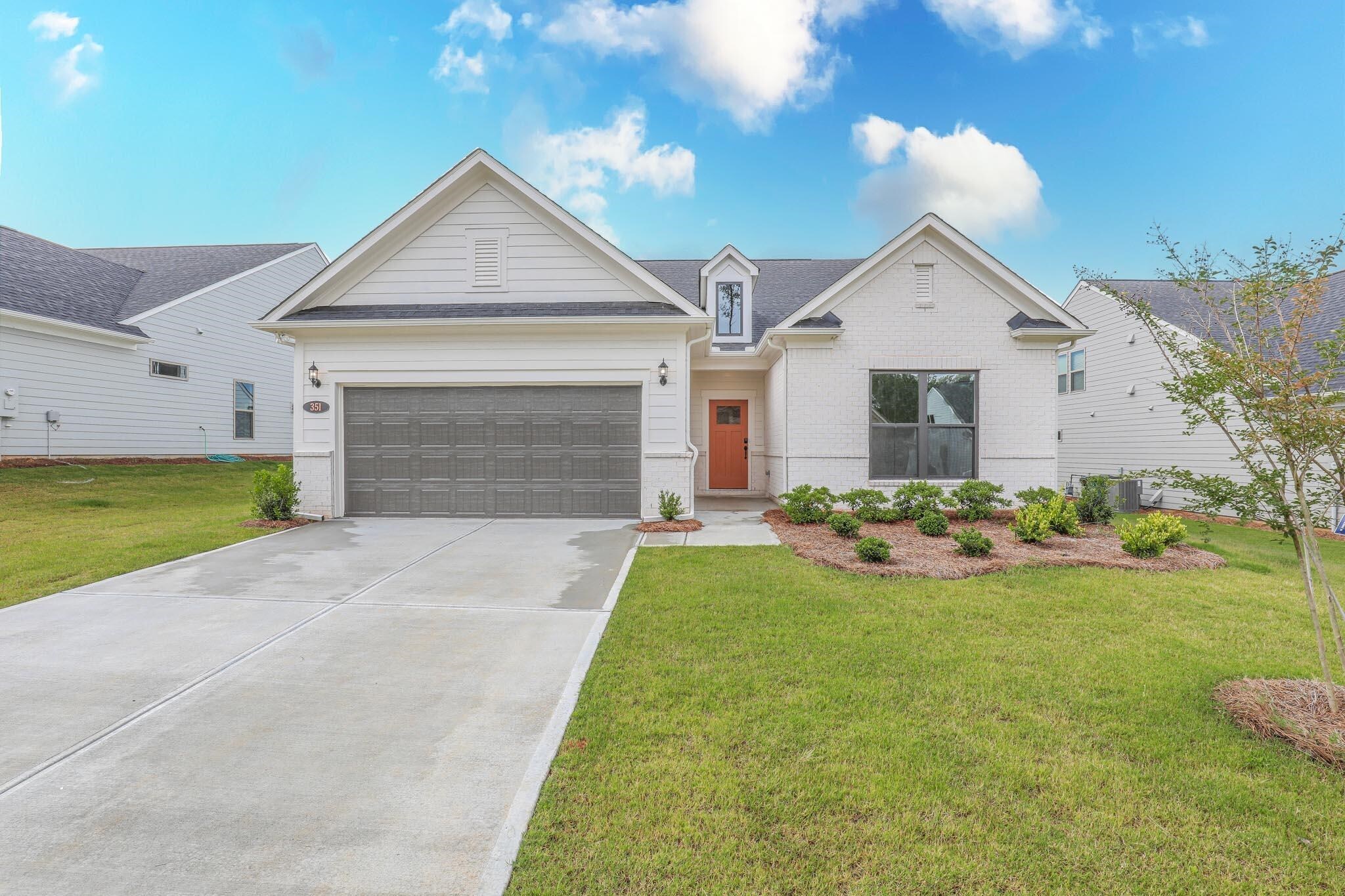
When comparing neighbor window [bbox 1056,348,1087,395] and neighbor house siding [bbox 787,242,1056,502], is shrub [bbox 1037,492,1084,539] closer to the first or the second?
neighbor house siding [bbox 787,242,1056,502]

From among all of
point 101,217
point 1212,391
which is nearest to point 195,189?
point 101,217

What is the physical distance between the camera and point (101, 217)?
75.6 ft

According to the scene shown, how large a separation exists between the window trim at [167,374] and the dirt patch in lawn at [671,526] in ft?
48.3

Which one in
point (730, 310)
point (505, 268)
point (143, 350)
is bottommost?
point (143, 350)

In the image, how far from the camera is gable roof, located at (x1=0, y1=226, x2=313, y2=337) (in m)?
13.6

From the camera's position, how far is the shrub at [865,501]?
9.52 metres

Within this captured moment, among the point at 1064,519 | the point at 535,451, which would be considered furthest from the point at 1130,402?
the point at 535,451

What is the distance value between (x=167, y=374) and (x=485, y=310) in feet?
38.8

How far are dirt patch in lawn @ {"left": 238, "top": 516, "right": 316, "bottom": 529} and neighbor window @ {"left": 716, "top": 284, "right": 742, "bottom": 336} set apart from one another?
9532 millimetres

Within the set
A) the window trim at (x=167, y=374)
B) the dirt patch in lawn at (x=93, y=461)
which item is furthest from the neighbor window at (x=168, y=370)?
the dirt patch in lawn at (x=93, y=461)

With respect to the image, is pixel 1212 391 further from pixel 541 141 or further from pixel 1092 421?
pixel 541 141

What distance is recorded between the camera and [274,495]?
9.40 meters

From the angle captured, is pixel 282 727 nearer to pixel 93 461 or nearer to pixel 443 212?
pixel 443 212

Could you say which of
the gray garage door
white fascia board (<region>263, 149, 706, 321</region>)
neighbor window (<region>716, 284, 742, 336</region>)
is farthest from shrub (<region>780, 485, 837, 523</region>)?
neighbor window (<region>716, 284, 742, 336</region>)
